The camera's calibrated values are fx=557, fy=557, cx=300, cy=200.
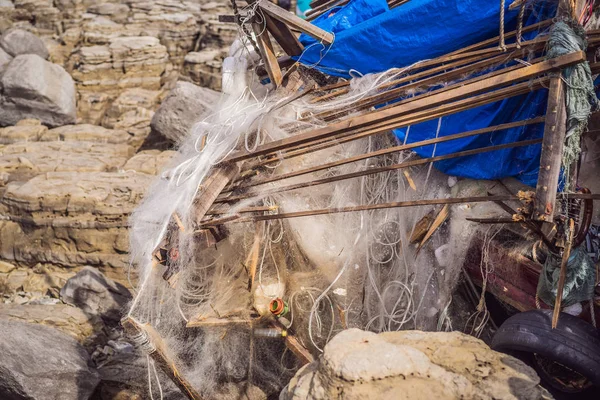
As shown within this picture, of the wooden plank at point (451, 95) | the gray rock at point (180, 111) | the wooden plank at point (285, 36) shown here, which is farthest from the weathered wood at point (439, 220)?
the gray rock at point (180, 111)

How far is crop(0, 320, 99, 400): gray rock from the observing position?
5566mm

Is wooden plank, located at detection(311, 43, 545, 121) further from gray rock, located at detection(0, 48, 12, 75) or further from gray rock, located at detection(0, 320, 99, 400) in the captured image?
gray rock, located at detection(0, 48, 12, 75)

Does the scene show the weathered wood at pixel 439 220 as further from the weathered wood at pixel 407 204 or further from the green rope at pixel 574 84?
the green rope at pixel 574 84

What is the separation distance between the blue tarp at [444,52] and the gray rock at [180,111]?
6853mm

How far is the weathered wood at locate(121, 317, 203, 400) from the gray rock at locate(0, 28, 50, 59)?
1546 cm

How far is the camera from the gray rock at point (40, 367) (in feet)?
18.3

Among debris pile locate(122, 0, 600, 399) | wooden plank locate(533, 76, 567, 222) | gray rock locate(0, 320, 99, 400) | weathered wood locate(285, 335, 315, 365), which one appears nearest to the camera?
wooden plank locate(533, 76, 567, 222)

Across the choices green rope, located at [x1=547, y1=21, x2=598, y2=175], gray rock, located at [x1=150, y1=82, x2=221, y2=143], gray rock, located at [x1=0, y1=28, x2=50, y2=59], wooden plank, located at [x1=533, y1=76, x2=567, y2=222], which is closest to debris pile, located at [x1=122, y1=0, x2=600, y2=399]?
green rope, located at [x1=547, y1=21, x2=598, y2=175]

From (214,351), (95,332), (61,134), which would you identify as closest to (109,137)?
(61,134)

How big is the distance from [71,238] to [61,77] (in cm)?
753

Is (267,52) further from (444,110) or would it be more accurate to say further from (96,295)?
(96,295)

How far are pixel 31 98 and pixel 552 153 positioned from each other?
14063 mm

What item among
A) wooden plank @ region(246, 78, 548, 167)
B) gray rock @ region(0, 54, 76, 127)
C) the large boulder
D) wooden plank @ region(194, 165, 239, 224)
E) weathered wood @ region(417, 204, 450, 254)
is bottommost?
the large boulder

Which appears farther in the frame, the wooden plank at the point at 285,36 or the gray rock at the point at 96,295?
the gray rock at the point at 96,295
